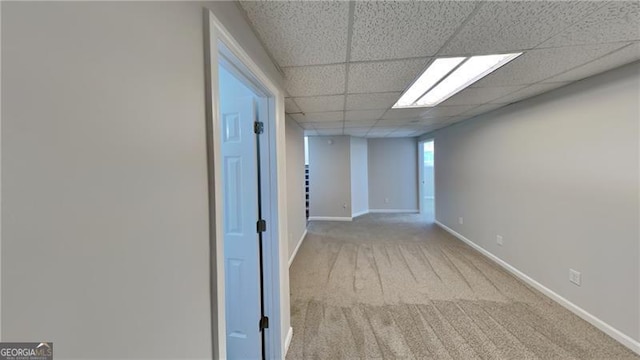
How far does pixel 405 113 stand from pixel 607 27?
84.5 inches

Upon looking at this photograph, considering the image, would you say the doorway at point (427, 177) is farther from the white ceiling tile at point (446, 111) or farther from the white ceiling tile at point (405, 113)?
the white ceiling tile at point (405, 113)

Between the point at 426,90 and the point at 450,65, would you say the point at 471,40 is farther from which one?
the point at 426,90

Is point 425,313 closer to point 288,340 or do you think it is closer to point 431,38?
point 288,340

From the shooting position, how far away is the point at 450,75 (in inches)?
81.1

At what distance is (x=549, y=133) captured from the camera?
246cm

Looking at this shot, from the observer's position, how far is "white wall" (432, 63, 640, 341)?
5.93ft

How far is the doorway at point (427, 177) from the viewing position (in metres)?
6.68

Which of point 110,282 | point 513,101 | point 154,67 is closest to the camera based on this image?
point 110,282

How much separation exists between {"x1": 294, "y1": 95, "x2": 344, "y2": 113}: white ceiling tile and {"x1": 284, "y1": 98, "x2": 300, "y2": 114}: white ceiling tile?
2.5 inches

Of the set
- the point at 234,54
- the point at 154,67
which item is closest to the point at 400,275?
the point at 234,54

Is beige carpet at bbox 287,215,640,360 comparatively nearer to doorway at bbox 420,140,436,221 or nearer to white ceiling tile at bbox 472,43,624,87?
white ceiling tile at bbox 472,43,624,87

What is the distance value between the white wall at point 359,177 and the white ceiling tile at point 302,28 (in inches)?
184

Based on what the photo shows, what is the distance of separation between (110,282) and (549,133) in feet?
11.4

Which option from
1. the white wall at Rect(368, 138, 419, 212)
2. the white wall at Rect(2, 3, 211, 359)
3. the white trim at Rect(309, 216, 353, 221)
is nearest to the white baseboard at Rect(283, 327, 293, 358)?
the white wall at Rect(2, 3, 211, 359)
